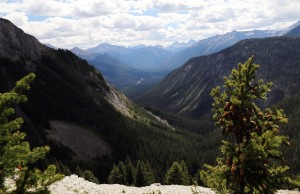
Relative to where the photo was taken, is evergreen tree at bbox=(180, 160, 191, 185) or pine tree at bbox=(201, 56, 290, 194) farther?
evergreen tree at bbox=(180, 160, 191, 185)

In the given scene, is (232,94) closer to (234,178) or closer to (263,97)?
(263,97)

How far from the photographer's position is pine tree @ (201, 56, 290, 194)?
947 inches

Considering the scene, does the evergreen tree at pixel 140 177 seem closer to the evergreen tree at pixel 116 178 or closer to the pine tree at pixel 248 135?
the evergreen tree at pixel 116 178

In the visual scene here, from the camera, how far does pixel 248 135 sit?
25.8 meters

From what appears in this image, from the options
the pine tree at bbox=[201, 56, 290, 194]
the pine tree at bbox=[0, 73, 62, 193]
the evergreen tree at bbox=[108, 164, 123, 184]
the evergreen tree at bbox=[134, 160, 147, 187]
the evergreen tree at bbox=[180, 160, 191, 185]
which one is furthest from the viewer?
the evergreen tree at bbox=[108, 164, 123, 184]

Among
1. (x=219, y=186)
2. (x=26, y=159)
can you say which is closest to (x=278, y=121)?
(x=219, y=186)

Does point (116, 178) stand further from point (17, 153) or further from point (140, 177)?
point (17, 153)

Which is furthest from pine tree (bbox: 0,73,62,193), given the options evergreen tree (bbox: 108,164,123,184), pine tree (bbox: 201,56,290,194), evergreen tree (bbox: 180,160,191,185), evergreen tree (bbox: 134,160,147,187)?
evergreen tree (bbox: 108,164,123,184)

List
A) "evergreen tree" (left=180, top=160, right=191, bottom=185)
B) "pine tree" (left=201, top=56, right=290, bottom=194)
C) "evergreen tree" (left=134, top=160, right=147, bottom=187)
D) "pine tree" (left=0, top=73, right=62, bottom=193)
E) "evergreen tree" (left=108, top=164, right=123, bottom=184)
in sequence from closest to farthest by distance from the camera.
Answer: "pine tree" (left=0, top=73, right=62, bottom=193), "pine tree" (left=201, top=56, right=290, bottom=194), "evergreen tree" (left=180, top=160, right=191, bottom=185), "evergreen tree" (left=134, top=160, right=147, bottom=187), "evergreen tree" (left=108, top=164, right=123, bottom=184)

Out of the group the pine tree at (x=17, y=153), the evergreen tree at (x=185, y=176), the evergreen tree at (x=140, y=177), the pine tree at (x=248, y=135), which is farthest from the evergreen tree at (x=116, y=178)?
the pine tree at (x=17, y=153)

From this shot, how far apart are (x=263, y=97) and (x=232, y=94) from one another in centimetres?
230

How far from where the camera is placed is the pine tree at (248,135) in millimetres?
24047

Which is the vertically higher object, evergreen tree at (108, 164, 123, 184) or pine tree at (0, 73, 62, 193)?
pine tree at (0, 73, 62, 193)

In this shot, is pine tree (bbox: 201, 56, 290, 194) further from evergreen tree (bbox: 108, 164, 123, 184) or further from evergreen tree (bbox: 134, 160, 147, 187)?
evergreen tree (bbox: 108, 164, 123, 184)
